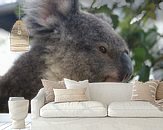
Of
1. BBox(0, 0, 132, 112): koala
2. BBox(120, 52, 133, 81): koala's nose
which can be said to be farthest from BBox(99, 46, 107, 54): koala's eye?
BBox(120, 52, 133, 81): koala's nose

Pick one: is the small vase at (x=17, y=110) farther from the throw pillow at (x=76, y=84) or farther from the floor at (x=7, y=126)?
the throw pillow at (x=76, y=84)

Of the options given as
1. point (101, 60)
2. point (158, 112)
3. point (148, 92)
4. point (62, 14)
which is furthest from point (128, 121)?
point (62, 14)

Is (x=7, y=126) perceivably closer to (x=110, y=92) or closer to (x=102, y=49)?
(x=110, y=92)

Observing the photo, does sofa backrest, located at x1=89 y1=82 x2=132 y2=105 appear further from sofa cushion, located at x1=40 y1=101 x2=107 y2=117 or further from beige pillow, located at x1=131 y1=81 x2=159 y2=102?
sofa cushion, located at x1=40 y1=101 x2=107 y2=117

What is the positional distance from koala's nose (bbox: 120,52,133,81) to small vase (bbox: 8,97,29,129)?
128 centimetres

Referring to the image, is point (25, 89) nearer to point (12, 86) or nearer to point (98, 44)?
point (12, 86)

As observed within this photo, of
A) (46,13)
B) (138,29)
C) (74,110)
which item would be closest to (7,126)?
(74,110)

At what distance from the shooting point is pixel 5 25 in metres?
4.33

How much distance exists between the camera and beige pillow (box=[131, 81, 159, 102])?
3564 millimetres

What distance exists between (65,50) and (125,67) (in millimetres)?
805

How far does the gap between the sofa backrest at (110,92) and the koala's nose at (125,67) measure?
0.56 ft

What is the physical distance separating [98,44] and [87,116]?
47.5 inches

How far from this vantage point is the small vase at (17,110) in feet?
11.6

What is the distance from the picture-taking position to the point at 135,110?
3.18 m
